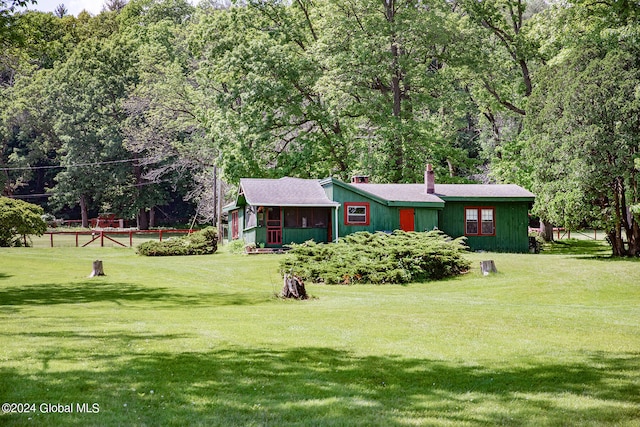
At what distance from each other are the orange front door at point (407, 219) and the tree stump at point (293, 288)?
18.0 metres

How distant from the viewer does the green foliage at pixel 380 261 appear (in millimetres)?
24703

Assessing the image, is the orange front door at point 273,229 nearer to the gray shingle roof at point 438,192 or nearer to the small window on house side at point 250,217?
the small window on house side at point 250,217

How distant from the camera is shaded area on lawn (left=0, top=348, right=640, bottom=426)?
7121 mm

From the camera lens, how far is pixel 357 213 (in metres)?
37.1

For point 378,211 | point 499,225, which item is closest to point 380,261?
point 378,211

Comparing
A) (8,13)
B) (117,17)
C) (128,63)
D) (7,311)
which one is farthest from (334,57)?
(117,17)

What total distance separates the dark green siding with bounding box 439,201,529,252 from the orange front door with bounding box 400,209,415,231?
216 cm

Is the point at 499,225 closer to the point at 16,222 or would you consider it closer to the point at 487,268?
the point at 487,268

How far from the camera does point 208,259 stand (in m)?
33.6

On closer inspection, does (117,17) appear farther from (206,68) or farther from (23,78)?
(206,68)

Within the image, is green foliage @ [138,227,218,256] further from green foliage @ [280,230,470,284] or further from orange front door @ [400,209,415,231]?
green foliage @ [280,230,470,284]

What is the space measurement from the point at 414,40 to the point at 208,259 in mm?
18943

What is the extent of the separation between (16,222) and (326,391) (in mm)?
36287

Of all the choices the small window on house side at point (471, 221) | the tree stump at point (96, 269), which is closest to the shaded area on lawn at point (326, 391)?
the tree stump at point (96, 269)
